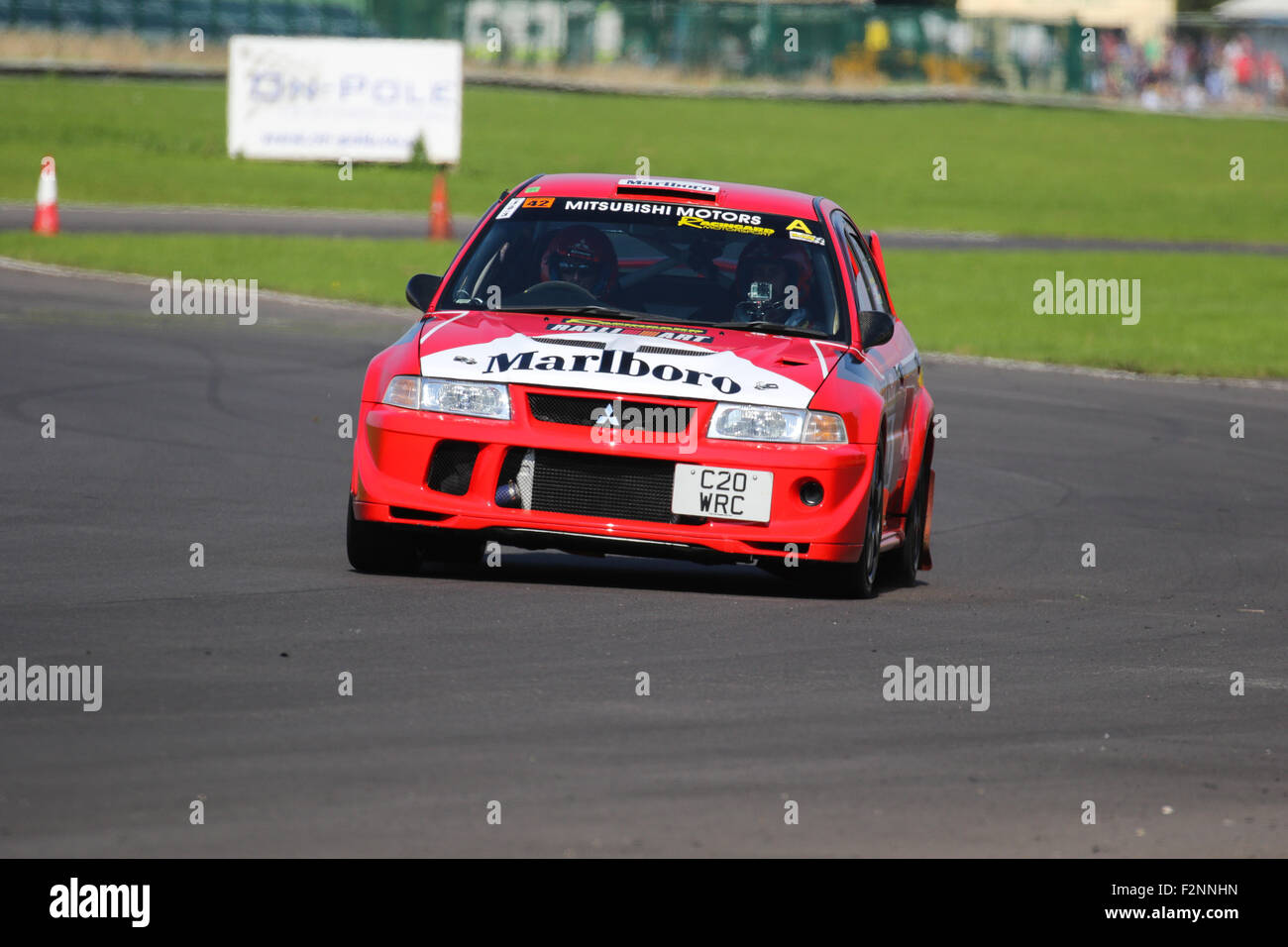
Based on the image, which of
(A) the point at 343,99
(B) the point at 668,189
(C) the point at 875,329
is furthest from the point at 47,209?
(C) the point at 875,329

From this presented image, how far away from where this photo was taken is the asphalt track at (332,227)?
102ft

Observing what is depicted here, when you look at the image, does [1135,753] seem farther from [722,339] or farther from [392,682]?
[722,339]

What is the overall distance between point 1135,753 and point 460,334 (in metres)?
3.51

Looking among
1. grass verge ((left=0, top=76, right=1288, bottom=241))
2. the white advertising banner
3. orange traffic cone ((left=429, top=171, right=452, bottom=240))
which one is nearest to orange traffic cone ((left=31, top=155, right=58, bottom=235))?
orange traffic cone ((left=429, top=171, right=452, bottom=240))

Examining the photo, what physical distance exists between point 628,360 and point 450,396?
2.27ft

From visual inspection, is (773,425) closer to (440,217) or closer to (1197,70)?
(440,217)

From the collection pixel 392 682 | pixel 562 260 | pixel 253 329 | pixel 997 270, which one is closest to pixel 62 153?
pixel 997 270

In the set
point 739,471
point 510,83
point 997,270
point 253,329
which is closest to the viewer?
point 739,471

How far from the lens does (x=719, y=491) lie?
880cm

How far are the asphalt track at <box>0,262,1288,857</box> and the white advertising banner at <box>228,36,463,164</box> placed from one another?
91.4ft

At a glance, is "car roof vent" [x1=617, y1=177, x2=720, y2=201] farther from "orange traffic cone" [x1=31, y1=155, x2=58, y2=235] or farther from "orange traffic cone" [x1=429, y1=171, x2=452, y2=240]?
"orange traffic cone" [x1=429, y1=171, x2=452, y2=240]

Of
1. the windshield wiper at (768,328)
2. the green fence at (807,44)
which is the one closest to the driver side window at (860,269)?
the windshield wiper at (768,328)

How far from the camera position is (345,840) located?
17.3ft
